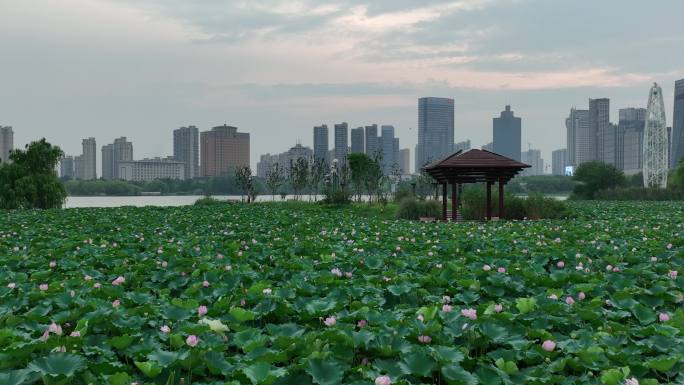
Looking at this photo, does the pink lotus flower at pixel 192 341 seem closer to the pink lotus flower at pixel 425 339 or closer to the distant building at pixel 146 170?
the pink lotus flower at pixel 425 339

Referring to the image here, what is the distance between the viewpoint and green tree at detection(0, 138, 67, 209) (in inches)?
1304

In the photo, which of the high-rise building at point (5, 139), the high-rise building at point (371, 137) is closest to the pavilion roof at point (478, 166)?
the high-rise building at point (5, 139)

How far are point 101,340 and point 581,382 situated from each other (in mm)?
2942

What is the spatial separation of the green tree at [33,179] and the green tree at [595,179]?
48370 mm

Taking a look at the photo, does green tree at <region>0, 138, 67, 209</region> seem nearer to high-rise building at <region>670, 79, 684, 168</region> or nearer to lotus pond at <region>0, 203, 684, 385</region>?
lotus pond at <region>0, 203, 684, 385</region>

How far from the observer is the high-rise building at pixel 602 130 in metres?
175

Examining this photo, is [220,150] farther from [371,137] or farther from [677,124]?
[677,124]

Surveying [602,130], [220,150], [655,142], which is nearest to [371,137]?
[220,150]

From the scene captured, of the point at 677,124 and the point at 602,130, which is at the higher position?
the point at 677,124

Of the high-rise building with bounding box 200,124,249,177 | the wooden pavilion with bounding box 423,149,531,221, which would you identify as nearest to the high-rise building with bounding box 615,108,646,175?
the high-rise building with bounding box 200,124,249,177

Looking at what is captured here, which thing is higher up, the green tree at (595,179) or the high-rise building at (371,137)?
the high-rise building at (371,137)

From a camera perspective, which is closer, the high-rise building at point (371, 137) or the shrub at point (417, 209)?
the shrub at point (417, 209)

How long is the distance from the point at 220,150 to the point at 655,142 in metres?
98.8

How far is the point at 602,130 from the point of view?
592ft
